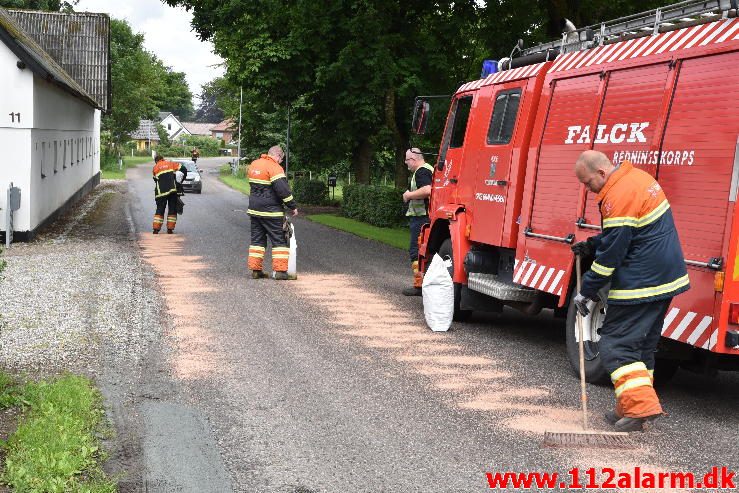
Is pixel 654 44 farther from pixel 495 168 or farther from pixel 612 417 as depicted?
pixel 612 417

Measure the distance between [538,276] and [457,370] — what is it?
138cm

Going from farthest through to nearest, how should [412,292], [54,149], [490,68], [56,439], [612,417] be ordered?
[54,149] → [412,292] → [490,68] → [612,417] → [56,439]

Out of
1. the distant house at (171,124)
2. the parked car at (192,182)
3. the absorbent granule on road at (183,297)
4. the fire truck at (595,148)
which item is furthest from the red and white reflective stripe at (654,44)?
the distant house at (171,124)

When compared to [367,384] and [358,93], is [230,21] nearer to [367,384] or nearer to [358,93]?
[358,93]

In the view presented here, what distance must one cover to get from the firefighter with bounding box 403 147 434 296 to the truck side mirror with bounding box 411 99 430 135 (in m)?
1.25

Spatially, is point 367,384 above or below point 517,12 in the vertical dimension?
below

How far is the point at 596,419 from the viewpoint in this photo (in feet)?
23.4

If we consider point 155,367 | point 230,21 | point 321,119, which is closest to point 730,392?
point 155,367

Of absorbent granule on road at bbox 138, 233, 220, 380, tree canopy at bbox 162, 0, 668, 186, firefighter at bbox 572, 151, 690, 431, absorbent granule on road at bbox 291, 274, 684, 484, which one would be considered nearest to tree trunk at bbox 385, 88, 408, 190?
tree canopy at bbox 162, 0, 668, 186

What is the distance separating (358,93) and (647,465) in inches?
861

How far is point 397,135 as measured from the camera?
28.8 m

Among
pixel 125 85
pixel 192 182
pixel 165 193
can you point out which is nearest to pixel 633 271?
pixel 165 193

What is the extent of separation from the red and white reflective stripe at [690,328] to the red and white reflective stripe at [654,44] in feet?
6.56

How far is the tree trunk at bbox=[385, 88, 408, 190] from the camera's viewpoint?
27.9 meters
